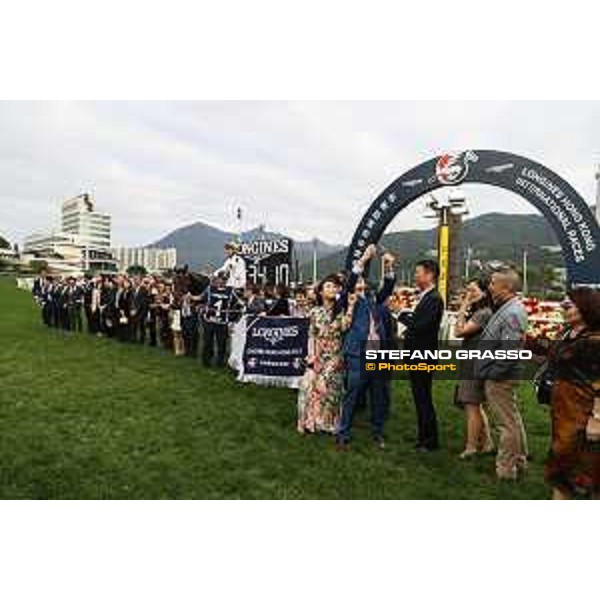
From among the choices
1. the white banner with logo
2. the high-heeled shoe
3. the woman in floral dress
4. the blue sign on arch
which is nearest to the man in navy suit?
the woman in floral dress

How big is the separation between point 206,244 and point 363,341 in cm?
373

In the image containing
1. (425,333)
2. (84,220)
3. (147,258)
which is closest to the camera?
(425,333)

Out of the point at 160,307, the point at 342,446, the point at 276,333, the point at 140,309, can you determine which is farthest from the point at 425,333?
the point at 140,309

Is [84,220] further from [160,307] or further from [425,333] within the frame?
[160,307]

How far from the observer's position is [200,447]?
18.4ft

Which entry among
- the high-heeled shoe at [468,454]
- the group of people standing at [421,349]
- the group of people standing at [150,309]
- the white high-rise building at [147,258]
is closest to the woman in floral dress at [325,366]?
the group of people standing at [421,349]

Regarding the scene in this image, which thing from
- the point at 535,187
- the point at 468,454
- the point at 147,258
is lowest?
the point at 468,454

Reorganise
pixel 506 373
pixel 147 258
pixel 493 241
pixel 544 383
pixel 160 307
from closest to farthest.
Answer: pixel 544 383 → pixel 506 373 → pixel 147 258 → pixel 493 241 → pixel 160 307

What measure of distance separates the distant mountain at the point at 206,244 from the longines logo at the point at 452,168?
1.46 m

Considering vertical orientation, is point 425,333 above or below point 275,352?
above

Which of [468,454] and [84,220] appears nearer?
[468,454]

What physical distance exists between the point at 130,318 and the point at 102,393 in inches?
214

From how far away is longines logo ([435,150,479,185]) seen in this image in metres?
7.02
